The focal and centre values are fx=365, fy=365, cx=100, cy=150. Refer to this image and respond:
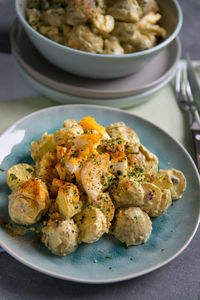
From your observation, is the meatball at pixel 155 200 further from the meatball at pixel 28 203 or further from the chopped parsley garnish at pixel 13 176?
the chopped parsley garnish at pixel 13 176

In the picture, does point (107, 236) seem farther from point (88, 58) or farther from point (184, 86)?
point (184, 86)

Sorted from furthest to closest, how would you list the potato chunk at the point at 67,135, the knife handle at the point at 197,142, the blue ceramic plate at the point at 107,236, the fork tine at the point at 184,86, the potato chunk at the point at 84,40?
the fork tine at the point at 184,86 → the potato chunk at the point at 84,40 → the knife handle at the point at 197,142 → the potato chunk at the point at 67,135 → the blue ceramic plate at the point at 107,236

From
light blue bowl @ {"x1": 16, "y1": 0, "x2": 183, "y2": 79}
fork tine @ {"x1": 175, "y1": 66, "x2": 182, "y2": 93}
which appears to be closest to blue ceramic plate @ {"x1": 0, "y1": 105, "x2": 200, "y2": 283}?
light blue bowl @ {"x1": 16, "y1": 0, "x2": 183, "y2": 79}

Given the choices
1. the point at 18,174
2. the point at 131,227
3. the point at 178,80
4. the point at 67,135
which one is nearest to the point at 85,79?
the point at 178,80

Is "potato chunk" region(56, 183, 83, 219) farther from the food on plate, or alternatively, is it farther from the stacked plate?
the stacked plate

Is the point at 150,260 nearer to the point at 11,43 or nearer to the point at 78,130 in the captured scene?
the point at 78,130

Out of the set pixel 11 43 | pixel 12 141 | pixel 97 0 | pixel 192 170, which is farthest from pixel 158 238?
pixel 11 43

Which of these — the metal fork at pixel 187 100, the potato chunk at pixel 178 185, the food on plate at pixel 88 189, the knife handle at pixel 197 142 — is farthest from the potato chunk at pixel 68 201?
the metal fork at pixel 187 100
